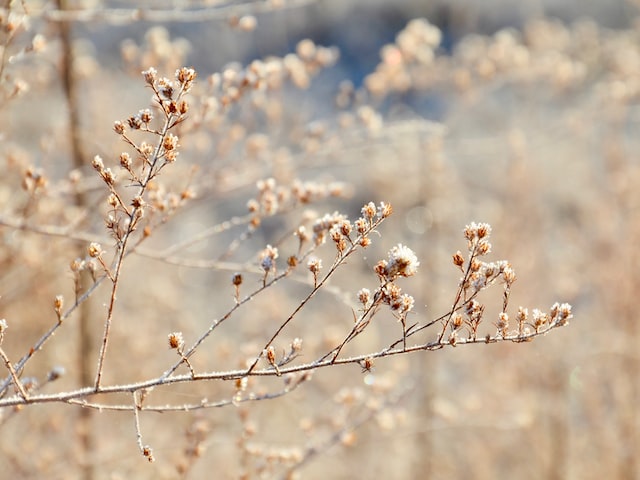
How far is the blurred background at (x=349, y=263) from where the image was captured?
3.04 meters

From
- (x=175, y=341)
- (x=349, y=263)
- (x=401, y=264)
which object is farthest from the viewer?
(x=349, y=263)

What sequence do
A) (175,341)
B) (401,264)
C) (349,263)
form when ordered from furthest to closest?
1. (349,263)
2. (175,341)
3. (401,264)

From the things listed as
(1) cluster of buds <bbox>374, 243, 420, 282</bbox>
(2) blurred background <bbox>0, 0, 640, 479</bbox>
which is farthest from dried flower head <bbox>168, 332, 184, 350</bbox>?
(1) cluster of buds <bbox>374, 243, 420, 282</bbox>

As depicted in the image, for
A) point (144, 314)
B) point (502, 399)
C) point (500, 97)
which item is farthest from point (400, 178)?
point (500, 97)

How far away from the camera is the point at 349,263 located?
173 inches

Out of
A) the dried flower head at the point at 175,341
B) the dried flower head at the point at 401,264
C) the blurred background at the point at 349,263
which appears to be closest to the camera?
the dried flower head at the point at 401,264

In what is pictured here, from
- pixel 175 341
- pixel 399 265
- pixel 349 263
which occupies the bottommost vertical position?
pixel 175 341

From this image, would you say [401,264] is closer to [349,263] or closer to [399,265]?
[399,265]

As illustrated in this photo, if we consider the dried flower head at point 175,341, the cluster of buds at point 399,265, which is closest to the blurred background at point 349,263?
the dried flower head at point 175,341

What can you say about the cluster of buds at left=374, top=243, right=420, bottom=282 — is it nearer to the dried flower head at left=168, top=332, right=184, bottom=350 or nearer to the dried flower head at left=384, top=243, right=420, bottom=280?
the dried flower head at left=384, top=243, right=420, bottom=280

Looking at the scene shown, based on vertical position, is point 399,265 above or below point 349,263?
below

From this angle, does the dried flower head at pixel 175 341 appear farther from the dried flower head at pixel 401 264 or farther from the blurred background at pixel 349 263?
the dried flower head at pixel 401 264

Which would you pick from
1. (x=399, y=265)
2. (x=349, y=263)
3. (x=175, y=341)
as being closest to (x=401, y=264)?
(x=399, y=265)

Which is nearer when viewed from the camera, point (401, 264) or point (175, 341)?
point (401, 264)
